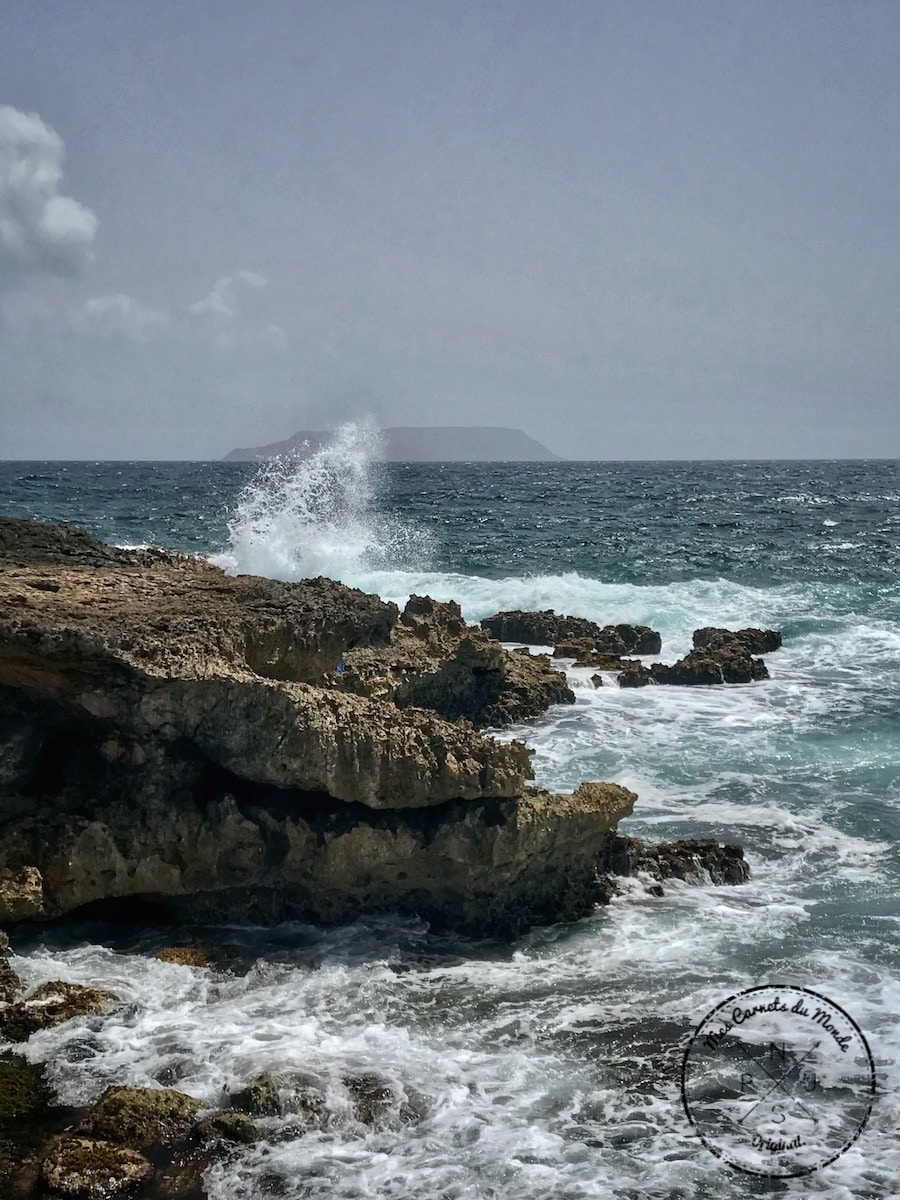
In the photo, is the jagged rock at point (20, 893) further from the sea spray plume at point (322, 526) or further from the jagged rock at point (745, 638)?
the sea spray plume at point (322, 526)

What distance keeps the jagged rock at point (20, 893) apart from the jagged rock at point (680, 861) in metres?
4.45

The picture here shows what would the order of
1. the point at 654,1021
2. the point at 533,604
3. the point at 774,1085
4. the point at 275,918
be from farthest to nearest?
the point at 533,604
the point at 275,918
the point at 654,1021
the point at 774,1085

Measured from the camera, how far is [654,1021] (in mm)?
6590

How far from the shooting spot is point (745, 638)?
64.2 ft

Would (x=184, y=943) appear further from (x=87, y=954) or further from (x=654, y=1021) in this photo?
(x=654, y=1021)

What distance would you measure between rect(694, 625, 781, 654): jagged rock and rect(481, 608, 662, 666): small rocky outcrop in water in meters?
0.82

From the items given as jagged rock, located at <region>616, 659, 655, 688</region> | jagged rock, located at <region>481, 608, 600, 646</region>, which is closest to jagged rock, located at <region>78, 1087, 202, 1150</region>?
jagged rock, located at <region>616, 659, 655, 688</region>

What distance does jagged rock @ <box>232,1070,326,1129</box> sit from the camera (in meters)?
5.54

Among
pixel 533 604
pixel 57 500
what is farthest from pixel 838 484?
pixel 533 604

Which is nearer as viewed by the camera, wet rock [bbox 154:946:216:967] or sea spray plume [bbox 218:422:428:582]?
wet rock [bbox 154:946:216:967]

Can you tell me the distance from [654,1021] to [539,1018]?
73 cm

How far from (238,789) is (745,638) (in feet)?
44.6

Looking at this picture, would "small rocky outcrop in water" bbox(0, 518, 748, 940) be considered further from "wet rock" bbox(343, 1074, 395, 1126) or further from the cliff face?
"wet rock" bbox(343, 1074, 395, 1126)

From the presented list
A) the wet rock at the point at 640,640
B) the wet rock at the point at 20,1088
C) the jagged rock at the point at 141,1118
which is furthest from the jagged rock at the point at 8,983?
the wet rock at the point at 640,640
